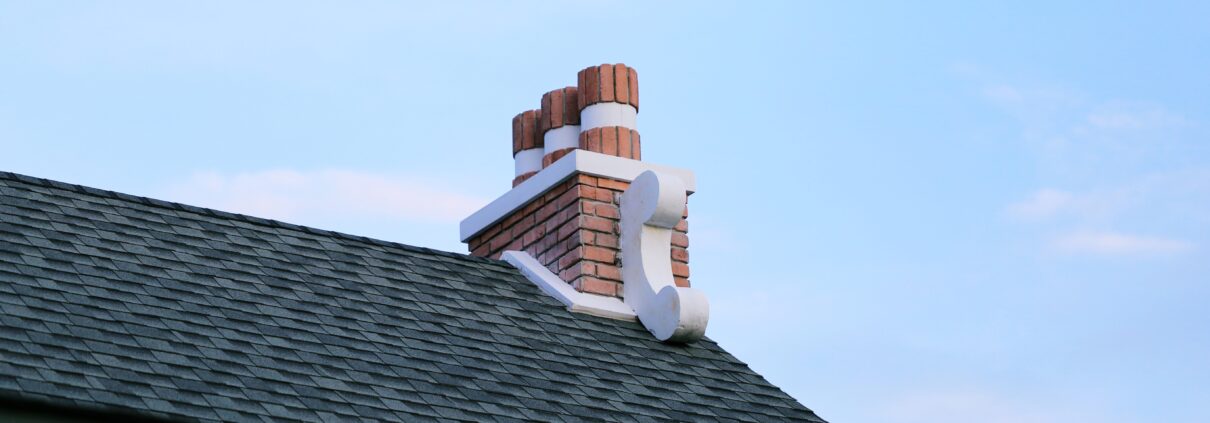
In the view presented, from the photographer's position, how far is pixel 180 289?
30.5 feet

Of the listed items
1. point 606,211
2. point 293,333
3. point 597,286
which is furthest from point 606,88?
point 293,333

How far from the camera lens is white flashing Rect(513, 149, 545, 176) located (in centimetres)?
1288

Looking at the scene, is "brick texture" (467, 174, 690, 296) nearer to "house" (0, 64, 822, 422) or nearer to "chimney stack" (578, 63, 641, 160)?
"house" (0, 64, 822, 422)

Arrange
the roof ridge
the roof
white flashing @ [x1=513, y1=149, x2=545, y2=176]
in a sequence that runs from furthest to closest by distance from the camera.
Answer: white flashing @ [x1=513, y1=149, x2=545, y2=176] < the roof ridge < the roof

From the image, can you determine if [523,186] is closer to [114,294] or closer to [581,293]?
[581,293]

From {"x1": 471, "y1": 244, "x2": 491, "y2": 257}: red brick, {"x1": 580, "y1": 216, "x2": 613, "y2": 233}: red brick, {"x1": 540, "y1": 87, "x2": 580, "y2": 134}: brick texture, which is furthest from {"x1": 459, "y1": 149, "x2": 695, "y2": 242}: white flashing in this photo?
{"x1": 540, "y1": 87, "x2": 580, "y2": 134}: brick texture

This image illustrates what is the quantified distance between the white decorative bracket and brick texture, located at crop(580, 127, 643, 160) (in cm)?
40

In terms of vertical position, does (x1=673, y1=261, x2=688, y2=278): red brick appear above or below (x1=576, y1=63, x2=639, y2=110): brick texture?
below

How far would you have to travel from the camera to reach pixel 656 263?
11.5m

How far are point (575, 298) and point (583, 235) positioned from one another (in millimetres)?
521

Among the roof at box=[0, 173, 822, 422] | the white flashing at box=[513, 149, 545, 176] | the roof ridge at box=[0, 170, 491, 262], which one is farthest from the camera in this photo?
the white flashing at box=[513, 149, 545, 176]

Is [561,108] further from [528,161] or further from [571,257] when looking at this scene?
[571,257]

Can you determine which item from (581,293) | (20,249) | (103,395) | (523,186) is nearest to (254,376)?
(103,395)

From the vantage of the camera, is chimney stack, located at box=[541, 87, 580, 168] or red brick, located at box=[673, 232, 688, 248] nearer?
red brick, located at box=[673, 232, 688, 248]
